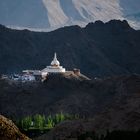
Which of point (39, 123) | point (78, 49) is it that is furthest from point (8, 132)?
point (78, 49)

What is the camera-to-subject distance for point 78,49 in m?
169

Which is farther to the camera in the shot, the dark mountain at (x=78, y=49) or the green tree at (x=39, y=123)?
the dark mountain at (x=78, y=49)

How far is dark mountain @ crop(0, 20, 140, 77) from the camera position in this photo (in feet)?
531

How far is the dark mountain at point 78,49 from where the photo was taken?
161900mm

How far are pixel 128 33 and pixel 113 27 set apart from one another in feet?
18.1

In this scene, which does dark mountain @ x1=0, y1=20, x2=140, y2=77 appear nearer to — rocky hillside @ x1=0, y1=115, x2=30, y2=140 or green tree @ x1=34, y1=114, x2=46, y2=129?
green tree @ x1=34, y1=114, x2=46, y2=129

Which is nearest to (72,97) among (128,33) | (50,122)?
(50,122)

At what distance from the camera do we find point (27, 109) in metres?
108

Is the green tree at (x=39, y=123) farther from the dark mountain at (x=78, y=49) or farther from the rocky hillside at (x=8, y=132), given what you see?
the dark mountain at (x=78, y=49)

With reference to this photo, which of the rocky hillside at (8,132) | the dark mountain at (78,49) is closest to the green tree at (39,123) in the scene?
the rocky hillside at (8,132)

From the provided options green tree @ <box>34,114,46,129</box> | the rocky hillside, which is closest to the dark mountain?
green tree @ <box>34,114,46,129</box>

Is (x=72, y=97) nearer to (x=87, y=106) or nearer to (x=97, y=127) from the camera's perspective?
(x=87, y=106)

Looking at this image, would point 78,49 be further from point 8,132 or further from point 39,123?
point 8,132

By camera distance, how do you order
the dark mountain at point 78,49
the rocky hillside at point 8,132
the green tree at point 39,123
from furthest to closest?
1. the dark mountain at point 78,49
2. the green tree at point 39,123
3. the rocky hillside at point 8,132
